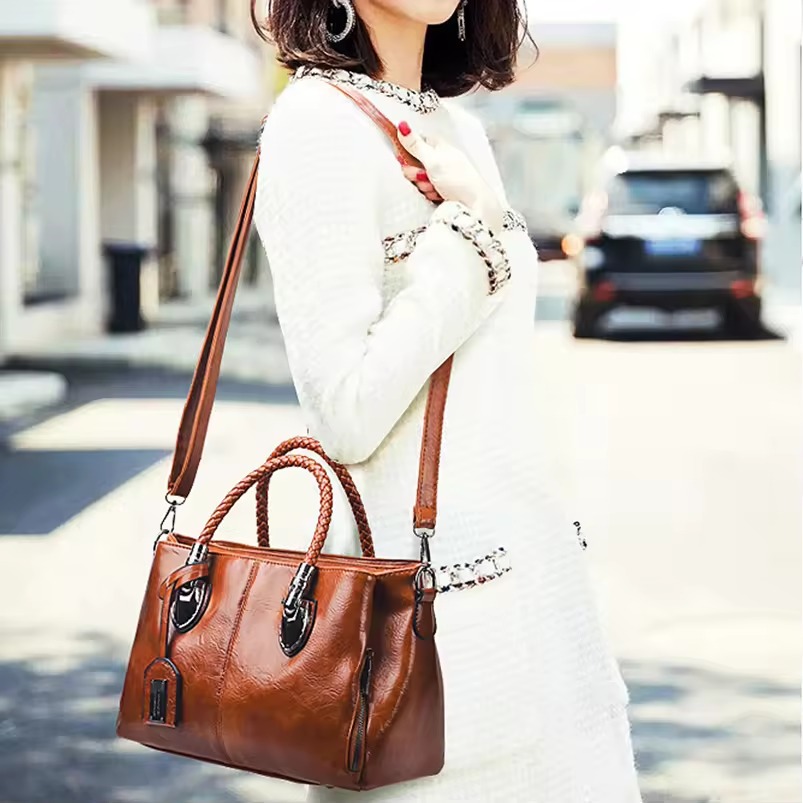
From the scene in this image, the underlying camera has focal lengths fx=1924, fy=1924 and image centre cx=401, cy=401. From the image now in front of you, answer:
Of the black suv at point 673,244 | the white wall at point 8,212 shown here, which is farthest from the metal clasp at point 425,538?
the black suv at point 673,244

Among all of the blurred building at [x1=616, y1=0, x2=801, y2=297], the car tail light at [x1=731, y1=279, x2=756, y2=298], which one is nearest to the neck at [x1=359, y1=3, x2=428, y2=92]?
the car tail light at [x1=731, y1=279, x2=756, y2=298]

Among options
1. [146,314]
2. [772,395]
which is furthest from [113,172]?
[772,395]

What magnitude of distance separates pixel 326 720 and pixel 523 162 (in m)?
68.8

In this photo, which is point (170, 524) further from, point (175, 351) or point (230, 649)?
point (175, 351)

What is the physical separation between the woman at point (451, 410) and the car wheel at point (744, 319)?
1838 centimetres

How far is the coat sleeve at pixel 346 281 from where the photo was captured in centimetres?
204

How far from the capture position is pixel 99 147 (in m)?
27.7

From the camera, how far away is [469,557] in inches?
82.9

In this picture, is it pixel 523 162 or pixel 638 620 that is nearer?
pixel 638 620

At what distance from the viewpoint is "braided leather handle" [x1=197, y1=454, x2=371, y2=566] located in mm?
2010

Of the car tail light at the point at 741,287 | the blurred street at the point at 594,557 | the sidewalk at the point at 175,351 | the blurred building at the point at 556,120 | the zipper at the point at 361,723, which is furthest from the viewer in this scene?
the blurred building at the point at 556,120

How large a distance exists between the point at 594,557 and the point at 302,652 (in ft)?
19.1

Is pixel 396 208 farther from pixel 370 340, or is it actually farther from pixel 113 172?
pixel 113 172

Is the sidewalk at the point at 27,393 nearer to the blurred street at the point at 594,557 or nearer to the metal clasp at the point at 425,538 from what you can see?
the blurred street at the point at 594,557
